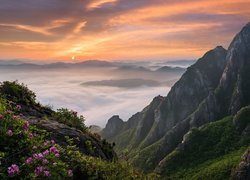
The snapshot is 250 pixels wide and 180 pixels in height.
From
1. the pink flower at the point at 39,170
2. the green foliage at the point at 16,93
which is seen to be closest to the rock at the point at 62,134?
the green foliage at the point at 16,93

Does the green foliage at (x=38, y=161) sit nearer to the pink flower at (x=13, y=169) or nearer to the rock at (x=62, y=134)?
the pink flower at (x=13, y=169)

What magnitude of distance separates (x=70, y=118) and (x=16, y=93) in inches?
125

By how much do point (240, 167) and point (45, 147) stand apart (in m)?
174

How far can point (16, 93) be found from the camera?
20.7 meters

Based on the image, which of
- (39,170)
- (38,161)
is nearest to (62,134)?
(38,161)

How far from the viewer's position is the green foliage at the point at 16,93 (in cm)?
2012

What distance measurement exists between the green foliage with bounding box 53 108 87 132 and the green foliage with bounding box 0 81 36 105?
Answer: 165 cm

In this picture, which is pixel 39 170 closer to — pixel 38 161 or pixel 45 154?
pixel 38 161

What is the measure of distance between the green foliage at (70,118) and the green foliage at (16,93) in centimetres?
165

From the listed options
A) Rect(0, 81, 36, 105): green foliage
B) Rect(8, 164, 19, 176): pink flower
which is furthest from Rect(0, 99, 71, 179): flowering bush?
Rect(0, 81, 36, 105): green foliage

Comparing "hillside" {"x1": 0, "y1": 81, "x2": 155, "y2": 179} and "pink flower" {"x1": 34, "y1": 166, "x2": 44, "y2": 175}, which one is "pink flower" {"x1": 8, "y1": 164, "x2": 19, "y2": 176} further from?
"pink flower" {"x1": 34, "y1": 166, "x2": 44, "y2": 175}

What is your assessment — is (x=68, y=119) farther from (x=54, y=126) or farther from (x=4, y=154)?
(x=4, y=154)

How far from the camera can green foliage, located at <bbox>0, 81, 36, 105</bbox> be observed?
20.1 m

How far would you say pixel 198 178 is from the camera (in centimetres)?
19512
